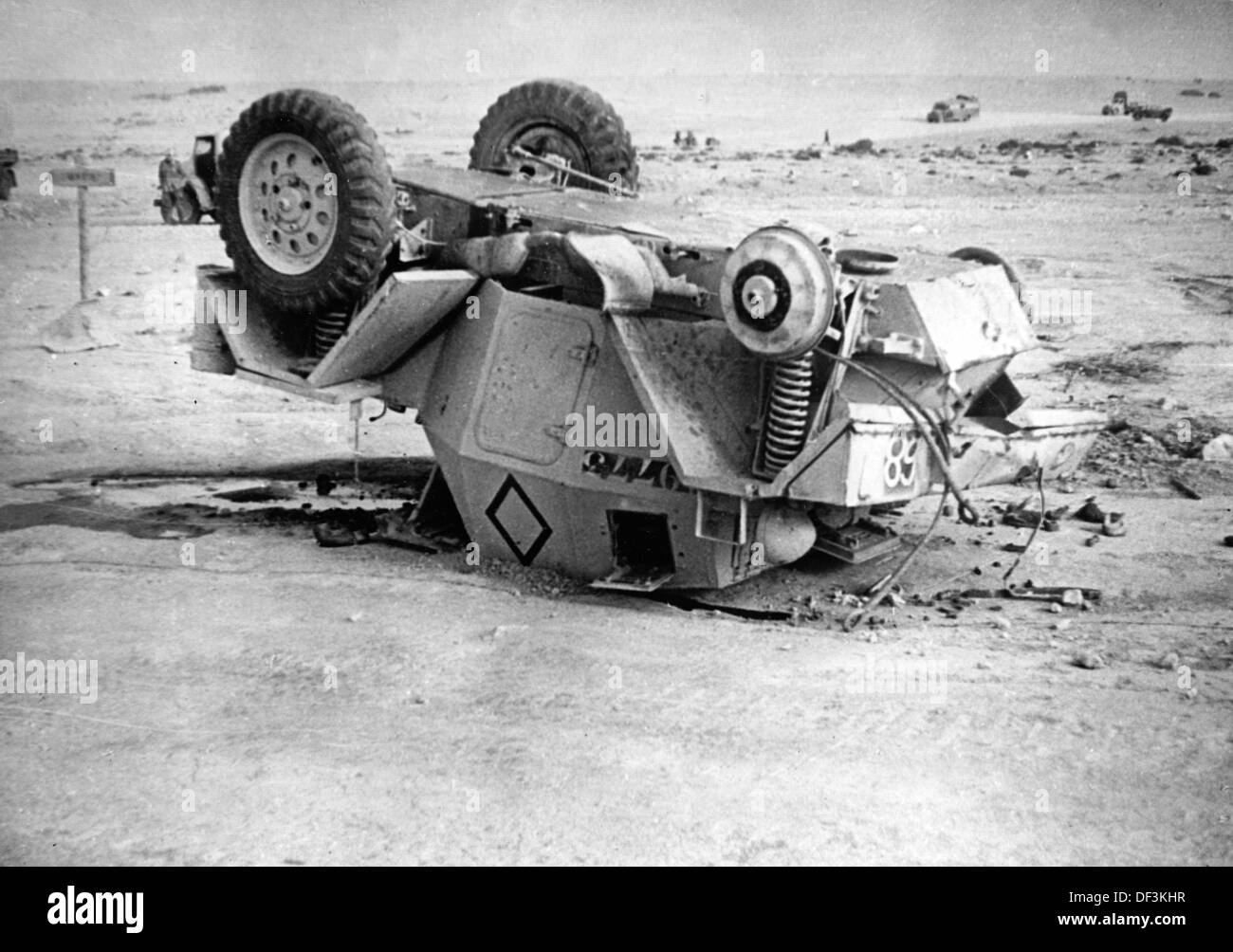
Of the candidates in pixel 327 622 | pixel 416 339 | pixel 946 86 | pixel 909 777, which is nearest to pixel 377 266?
pixel 416 339

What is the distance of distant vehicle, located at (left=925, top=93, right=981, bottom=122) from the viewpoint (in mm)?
22297

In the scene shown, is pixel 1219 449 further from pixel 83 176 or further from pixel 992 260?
pixel 83 176

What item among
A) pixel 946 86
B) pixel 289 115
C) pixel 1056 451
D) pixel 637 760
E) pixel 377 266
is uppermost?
pixel 946 86

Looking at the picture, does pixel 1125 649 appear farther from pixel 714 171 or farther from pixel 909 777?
pixel 714 171

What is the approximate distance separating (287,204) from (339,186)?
1.39 feet

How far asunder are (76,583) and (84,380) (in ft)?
18.9

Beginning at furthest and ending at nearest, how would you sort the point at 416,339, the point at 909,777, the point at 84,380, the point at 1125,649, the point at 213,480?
the point at 84,380 → the point at 213,480 → the point at 416,339 → the point at 1125,649 → the point at 909,777

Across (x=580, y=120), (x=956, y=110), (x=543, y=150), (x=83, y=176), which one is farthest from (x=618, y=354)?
(x=956, y=110)

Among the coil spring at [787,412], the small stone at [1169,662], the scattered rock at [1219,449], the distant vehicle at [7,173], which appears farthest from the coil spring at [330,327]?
the distant vehicle at [7,173]

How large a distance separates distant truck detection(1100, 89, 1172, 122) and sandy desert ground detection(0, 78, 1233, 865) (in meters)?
1.23

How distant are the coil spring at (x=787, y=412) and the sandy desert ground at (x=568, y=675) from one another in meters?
0.81

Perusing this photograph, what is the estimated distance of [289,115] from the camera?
7.30 meters

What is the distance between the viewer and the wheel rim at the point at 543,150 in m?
9.11

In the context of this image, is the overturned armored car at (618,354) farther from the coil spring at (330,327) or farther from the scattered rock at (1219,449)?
the scattered rock at (1219,449)
